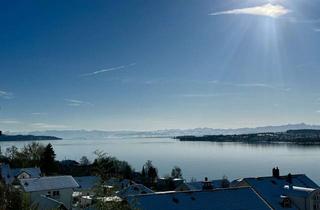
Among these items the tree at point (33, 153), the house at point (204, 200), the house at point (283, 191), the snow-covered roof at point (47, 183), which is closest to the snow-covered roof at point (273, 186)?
the house at point (283, 191)

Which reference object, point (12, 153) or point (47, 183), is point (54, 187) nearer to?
point (47, 183)

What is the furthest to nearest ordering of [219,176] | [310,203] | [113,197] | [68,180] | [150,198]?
[219,176] → [68,180] → [310,203] → [150,198] → [113,197]

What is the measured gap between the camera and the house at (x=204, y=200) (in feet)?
105

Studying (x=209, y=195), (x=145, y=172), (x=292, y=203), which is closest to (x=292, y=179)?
(x=292, y=203)

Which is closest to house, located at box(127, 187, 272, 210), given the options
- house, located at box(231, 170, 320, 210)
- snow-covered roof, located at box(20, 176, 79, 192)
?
house, located at box(231, 170, 320, 210)

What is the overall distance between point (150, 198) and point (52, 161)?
5348cm

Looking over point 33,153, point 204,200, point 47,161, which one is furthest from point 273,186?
point 33,153

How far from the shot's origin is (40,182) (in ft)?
158

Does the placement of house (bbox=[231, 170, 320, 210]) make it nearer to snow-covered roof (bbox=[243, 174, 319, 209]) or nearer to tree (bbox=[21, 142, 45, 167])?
snow-covered roof (bbox=[243, 174, 319, 209])

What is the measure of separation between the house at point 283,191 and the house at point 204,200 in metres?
6.47

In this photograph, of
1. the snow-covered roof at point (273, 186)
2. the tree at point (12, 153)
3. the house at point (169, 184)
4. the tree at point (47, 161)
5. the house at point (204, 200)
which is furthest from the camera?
the tree at point (12, 153)

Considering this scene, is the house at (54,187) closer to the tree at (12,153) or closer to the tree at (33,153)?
the tree at (33,153)

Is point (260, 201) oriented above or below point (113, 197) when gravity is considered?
below

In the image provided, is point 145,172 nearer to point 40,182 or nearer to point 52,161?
point 52,161
